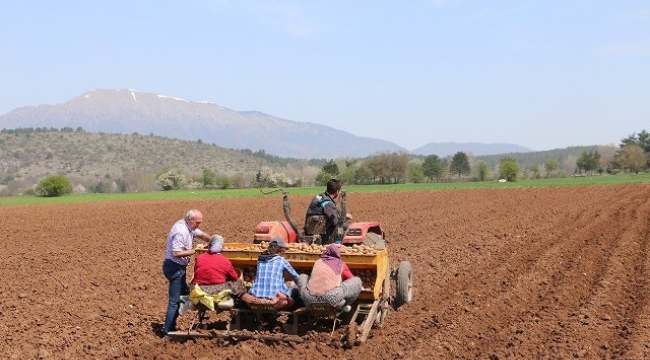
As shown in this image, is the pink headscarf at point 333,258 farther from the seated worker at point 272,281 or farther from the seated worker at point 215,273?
the seated worker at point 215,273

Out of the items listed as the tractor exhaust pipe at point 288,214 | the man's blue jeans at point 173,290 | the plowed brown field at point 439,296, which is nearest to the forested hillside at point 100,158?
the plowed brown field at point 439,296

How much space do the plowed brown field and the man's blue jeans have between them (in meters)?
0.22

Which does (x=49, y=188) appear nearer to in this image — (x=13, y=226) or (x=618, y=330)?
(x=13, y=226)

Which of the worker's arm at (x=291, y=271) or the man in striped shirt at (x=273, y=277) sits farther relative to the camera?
the worker's arm at (x=291, y=271)

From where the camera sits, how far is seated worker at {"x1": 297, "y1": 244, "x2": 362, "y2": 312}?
24.0 feet

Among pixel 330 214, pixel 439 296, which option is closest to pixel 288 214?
pixel 330 214

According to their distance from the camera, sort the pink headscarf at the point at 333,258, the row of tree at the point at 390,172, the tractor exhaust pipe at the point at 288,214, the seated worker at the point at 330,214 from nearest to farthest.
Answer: the pink headscarf at the point at 333,258 → the seated worker at the point at 330,214 → the tractor exhaust pipe at the point at 288,214 → the row of tree at the point at 390,172

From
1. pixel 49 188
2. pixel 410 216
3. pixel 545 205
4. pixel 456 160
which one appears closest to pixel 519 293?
pixel 410 216

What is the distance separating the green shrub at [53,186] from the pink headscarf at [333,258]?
186 ft

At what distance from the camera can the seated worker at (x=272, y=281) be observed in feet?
24.7

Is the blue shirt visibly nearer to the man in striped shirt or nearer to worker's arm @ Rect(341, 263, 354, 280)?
the man in striped shirt

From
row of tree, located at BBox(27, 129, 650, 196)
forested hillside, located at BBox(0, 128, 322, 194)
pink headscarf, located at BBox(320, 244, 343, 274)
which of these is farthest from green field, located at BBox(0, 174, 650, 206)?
pink headscarf, located at BBox(320, 244, 343, 274)

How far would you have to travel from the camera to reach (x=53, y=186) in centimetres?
5956

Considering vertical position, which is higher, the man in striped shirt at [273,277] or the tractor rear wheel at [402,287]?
the man in striped shirt at [273,277]
